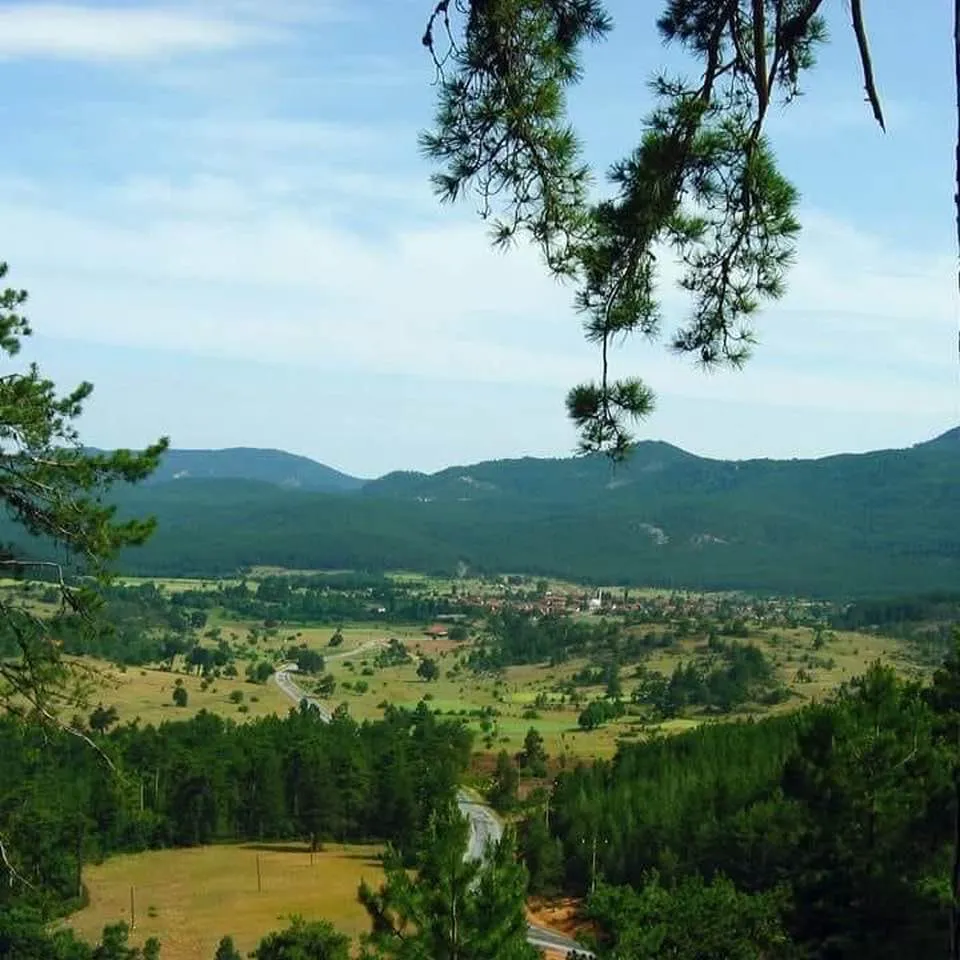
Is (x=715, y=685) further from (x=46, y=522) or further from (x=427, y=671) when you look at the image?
(x=46, y=522)

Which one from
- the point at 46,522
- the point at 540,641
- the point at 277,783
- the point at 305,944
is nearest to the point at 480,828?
the point at 277,783

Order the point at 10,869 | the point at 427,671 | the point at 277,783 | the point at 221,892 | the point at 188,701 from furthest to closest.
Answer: the point at 427,671 < the point at 188,701 < the point at 277,783 < the point at 221,892 < the point at 10,869

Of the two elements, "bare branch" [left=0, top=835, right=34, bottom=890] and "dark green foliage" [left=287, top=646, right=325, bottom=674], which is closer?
"bare branch" [left=0, top=835, right=34, bottom=890]

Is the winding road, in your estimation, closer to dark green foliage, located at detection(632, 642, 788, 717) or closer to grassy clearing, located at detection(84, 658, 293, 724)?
grassy clearing, located at detection(84, 658, 293, 724)

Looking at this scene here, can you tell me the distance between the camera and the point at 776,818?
29.2 meters

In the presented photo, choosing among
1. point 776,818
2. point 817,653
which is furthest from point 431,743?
point 817,653

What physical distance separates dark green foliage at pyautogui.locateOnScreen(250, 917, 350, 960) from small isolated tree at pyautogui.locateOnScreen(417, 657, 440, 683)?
288 ft

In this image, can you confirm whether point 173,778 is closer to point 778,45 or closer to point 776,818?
point 776,818

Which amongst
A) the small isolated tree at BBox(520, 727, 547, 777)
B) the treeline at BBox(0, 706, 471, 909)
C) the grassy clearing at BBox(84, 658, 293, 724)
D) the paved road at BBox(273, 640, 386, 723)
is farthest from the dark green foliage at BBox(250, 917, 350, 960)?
the grassy clearing at BBox(84, 658, 293, 724)

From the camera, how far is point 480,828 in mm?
53125

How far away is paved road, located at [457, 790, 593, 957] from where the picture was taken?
35.2 metres

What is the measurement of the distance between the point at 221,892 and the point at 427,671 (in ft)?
228

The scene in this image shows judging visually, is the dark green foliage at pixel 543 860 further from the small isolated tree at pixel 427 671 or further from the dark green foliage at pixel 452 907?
the small isolated tree at pixel 427 671

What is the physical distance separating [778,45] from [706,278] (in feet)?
4.04
